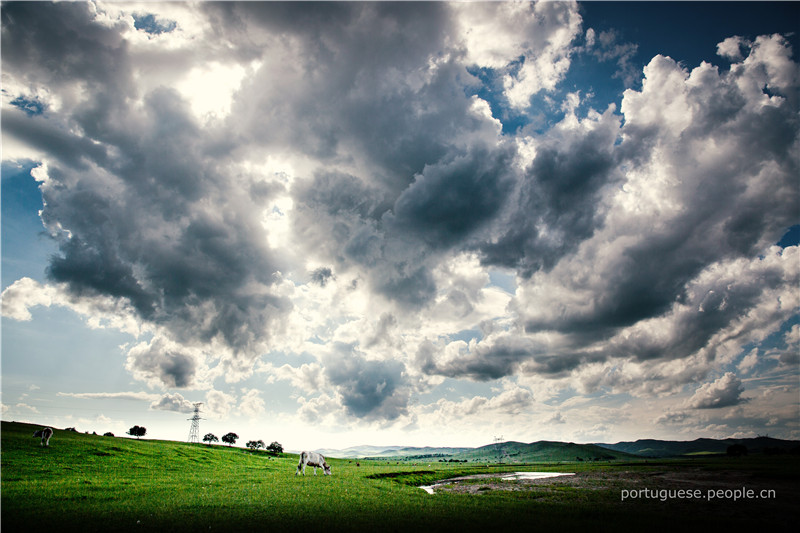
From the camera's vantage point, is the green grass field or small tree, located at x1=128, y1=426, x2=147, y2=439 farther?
small tree, located at x1=128, y1=426, x2=147, y2=439

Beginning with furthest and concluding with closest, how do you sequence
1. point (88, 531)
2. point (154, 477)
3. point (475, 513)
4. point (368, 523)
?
point (154, 477)
point (475, 513)
point (368, 523)
point (88, 531)

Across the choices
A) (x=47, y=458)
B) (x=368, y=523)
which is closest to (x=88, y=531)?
(x=368, y=523)

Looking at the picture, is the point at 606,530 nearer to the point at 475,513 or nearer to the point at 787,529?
the point at 475,513

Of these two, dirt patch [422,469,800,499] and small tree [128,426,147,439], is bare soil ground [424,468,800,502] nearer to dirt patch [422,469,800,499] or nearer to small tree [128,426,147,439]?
dirt patch [422,469,800,499]

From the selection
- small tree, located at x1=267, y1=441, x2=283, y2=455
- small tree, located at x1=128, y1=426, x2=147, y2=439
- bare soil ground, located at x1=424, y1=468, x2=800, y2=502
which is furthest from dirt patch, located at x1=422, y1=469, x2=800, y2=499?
small tree, located at x1=128, y1=426, x2=147, y2=439

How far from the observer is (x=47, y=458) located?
159 ft

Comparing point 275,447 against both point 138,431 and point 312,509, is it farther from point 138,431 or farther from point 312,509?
point 312,509

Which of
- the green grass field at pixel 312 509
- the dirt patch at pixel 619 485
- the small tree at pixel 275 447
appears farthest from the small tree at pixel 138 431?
the dirt patch at pixel 619 485

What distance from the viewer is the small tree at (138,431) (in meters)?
176

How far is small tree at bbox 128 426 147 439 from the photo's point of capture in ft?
577

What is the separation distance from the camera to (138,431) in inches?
6983

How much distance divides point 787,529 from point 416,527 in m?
23.9

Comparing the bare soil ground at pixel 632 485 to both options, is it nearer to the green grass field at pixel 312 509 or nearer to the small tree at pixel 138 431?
the green grass field at pixel 312 509

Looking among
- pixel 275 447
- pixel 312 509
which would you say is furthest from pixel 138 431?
pixel 312 509
